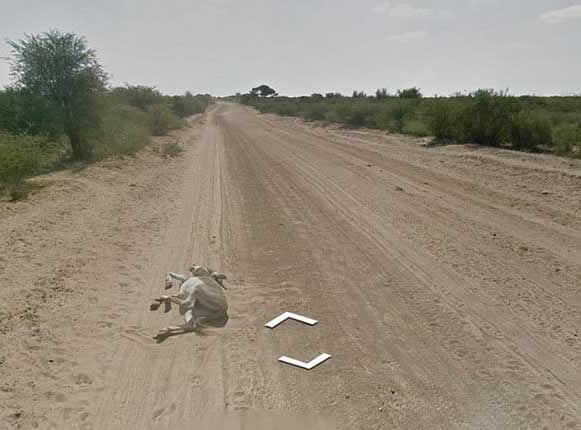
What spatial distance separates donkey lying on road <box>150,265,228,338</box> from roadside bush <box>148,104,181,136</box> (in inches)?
990

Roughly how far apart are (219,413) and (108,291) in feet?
10.2

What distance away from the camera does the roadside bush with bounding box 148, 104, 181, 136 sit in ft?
94.9

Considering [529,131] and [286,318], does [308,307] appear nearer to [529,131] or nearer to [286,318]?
[286,318]

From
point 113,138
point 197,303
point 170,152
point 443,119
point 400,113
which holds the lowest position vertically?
point 197,303

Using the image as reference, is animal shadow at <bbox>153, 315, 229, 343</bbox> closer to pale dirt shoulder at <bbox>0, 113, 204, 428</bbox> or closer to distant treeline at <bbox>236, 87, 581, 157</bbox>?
pale dirt shoulder at <bbox>0, 113, 204, 428</bbox>

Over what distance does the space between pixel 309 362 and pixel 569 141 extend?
16127 mm

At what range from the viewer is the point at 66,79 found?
633 inches

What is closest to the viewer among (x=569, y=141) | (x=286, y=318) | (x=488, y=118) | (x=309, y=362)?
(x=309, y=362)

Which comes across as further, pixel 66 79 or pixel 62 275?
pixel 66 79

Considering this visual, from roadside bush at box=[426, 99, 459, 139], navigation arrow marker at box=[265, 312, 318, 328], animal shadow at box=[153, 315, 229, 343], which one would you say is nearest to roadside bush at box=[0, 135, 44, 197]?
animal shadow at box=[153, 315, 229, 343]

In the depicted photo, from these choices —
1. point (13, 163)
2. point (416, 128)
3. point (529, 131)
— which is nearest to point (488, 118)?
point (529, 131)

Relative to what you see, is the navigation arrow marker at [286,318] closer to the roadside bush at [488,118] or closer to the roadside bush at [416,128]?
the roadside bush at [488,118]

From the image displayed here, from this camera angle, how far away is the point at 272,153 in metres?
19.3

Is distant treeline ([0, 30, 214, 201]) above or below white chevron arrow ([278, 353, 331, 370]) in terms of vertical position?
above
